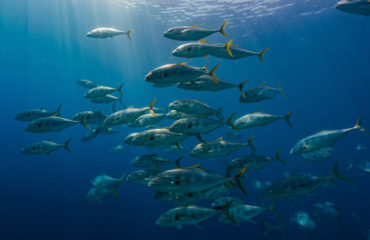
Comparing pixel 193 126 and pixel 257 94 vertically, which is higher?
pixel 257 94

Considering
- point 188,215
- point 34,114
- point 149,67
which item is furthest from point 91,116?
point 149,67

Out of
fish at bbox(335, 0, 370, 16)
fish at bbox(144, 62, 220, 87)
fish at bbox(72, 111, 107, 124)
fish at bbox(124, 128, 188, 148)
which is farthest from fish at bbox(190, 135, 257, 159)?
fish at bbox(72, 111, 107, 124)

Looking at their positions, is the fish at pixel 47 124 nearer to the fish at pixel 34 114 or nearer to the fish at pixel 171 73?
the fish at pixel 34 114

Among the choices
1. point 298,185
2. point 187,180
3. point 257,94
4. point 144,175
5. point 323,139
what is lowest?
point 144,175

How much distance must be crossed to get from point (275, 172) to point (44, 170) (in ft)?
89.4

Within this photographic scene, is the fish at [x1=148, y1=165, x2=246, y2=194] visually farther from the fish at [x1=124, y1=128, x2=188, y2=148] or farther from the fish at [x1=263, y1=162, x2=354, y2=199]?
the fish at [x1=263, y1=162, x2=354, y2=199]

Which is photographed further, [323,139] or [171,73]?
[323,139]

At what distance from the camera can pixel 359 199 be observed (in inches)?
876

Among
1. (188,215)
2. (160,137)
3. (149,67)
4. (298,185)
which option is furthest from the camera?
(149,67)

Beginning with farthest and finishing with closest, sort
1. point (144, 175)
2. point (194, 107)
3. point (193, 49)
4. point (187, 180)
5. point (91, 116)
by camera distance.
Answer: point (91, 116) < point (144, 175) < point (194, 107) < point (193, 49) < point (187, 180)

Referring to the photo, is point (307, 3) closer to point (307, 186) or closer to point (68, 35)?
point (307, 186)

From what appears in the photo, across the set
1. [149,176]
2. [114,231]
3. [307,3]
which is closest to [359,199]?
[307,3]

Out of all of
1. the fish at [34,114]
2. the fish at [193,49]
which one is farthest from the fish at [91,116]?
the fish at [193,49]

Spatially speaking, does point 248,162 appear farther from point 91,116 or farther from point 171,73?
point 91,116
